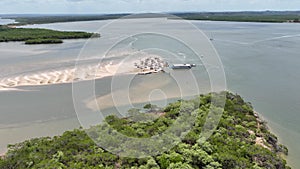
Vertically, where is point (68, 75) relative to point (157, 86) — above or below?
below

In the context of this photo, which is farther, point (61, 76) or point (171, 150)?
point (61, 76)

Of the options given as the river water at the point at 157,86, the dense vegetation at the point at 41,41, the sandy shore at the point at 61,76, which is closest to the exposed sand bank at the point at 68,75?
the sandy shore at the point at 61,76

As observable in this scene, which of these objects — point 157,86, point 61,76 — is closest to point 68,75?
point 61,76

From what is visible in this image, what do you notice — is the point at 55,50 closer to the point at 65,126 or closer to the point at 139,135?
the point at 65,126

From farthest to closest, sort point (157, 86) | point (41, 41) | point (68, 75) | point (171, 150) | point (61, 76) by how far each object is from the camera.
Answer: point (41, 41) < point (68, 75) < point (61, 76) < point (157, 86) < point (171, 150)

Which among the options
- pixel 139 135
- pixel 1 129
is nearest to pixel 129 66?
pixel 1 129

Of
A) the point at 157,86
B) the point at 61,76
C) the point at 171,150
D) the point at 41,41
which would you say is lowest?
the point at 61,76

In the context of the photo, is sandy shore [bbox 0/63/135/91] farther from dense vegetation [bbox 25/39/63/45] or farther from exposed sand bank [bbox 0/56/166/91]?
dense vegetation [bbox 25/39/63/45]

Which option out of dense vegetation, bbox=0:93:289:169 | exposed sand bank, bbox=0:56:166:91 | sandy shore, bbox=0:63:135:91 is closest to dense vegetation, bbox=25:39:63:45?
exposed sand bank, bbox=0:56:166:91

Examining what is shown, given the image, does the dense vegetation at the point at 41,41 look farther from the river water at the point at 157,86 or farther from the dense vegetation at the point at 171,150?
the dense vegetation at the point at 171,150

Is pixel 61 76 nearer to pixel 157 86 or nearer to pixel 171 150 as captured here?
pixel 157 86
